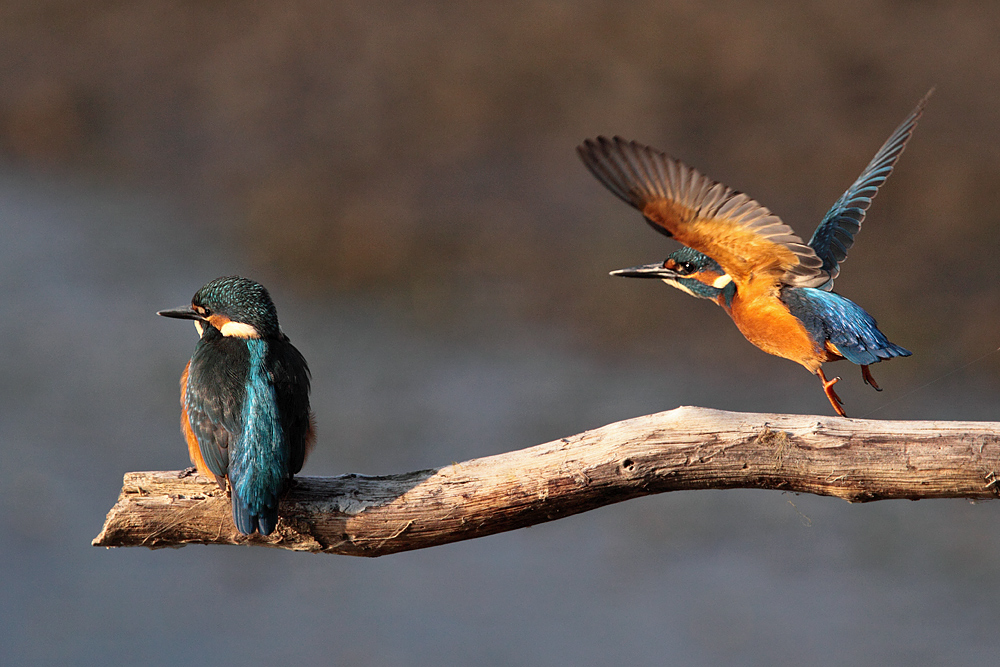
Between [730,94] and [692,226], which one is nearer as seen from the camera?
[692,226]

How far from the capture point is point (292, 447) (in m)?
2.92

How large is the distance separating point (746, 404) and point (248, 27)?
654cm

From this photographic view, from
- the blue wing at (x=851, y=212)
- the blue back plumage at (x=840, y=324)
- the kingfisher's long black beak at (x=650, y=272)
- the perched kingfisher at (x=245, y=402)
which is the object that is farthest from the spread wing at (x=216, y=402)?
the blue wing at (x=851, y=212)

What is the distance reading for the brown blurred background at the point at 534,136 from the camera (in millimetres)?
7523

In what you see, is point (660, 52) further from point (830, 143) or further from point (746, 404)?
point (746, 404)

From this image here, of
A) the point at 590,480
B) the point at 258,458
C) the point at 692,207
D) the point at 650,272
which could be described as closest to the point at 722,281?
the point at 650,272

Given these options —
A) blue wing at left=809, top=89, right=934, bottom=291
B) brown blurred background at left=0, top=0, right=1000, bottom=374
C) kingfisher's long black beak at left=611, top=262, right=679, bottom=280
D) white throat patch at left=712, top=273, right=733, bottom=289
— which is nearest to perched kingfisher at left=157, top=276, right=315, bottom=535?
kingfisher's long black beak at left=611, top=262, right=679, bottom=280

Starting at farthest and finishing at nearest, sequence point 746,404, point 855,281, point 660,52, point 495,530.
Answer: point 660,52 < point 855,281 < point 746,404 < point 495,530

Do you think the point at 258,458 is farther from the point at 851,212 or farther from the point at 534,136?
the point at 534,136

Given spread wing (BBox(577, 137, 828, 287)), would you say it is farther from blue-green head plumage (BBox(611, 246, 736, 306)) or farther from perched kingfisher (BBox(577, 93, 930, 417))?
blue-green head plumage (BBox(611, 246, 736, 306))

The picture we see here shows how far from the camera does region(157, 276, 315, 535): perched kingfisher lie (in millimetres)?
2752

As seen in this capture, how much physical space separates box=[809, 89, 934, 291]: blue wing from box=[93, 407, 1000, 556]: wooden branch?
763 mm

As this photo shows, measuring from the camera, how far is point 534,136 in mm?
8945

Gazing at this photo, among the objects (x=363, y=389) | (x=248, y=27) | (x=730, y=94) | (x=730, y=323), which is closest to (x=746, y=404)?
(x=730, y=323)
